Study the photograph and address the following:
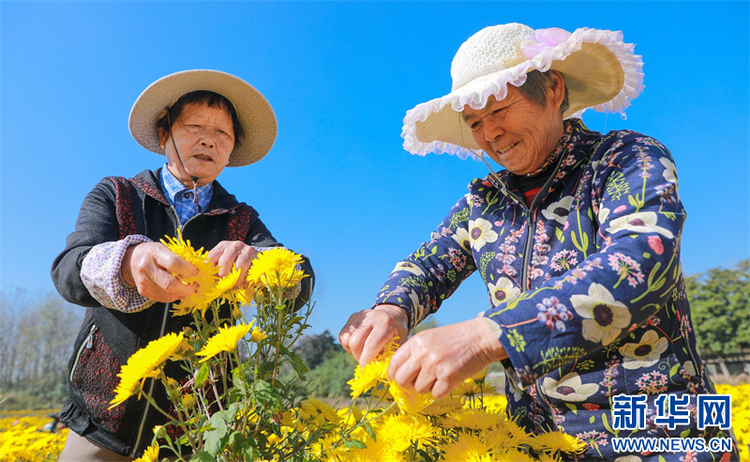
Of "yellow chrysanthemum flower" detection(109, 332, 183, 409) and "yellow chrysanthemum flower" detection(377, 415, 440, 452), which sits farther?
"yellow chrysanthemum flower" detection(377, 415, 440, 452)

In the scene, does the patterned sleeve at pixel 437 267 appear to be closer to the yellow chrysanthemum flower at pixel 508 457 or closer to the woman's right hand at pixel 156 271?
the yellow chrysanthemum flower at pixel 508 457

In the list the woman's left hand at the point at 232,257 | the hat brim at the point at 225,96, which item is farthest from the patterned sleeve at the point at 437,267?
the hat brim at the point at 225,96

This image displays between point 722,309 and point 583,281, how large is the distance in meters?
33.5

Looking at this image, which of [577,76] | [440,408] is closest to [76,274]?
[440,408]

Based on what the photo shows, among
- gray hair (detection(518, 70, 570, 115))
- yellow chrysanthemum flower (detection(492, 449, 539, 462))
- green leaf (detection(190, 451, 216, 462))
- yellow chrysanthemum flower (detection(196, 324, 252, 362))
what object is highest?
gray hair (detection(518, 70, 570, 115))

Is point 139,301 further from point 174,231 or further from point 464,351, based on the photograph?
point 464,351

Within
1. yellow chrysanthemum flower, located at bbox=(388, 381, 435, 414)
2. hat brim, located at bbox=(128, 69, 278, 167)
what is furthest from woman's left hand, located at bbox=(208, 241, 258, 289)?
hat brim, located at bbox=(128, 69, 278, 167)

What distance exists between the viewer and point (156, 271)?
112cm

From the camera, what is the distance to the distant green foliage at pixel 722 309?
25188 millimetres

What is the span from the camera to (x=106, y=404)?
65.4 inches

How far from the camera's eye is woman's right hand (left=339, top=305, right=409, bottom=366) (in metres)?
1.25

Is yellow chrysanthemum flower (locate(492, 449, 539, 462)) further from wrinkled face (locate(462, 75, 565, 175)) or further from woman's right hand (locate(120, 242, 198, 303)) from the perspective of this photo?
wrinkled face (locate(462, 75, 565, 175))

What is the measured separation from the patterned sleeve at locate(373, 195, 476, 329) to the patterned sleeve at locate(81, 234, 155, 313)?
76 centimetres

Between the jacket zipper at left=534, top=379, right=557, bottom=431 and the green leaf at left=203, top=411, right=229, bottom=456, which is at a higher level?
the jacket zipper at left=534, top=379, right=557, bottom=431
